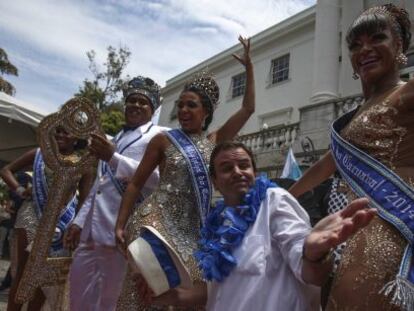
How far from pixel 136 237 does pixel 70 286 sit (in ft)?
3.39

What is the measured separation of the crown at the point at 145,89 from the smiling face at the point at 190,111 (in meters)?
0.55

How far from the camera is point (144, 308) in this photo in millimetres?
2250

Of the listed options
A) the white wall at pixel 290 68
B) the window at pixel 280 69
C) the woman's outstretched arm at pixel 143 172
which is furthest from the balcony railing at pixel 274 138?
the woman's outstretched arm at pixel 143 172

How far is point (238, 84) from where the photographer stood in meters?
18.4

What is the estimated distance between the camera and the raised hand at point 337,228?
1186 millimetres

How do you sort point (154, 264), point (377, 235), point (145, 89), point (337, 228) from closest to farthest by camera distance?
1. point (337, 228)
2. point (377, 235)
3. point (154, 264)
4. point (145, 89)

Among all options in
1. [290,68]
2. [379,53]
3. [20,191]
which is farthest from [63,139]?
[290,68]

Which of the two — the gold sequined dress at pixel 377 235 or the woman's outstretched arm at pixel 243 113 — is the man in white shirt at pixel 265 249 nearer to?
the gold sequined dress at pixel 377 235

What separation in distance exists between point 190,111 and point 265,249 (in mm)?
1331

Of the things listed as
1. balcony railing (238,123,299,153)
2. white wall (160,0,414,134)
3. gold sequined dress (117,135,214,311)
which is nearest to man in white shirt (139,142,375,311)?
gold sequined dress (117,135,214,311)

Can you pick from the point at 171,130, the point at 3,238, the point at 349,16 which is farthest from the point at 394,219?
the point at 349,16

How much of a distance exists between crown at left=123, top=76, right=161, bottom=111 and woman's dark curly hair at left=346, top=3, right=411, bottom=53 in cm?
181

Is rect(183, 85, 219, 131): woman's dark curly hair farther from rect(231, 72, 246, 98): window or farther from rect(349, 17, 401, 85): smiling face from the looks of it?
rect(231, 72, 246, 98): window

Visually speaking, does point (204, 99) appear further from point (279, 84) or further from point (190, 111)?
point (279, 84)
